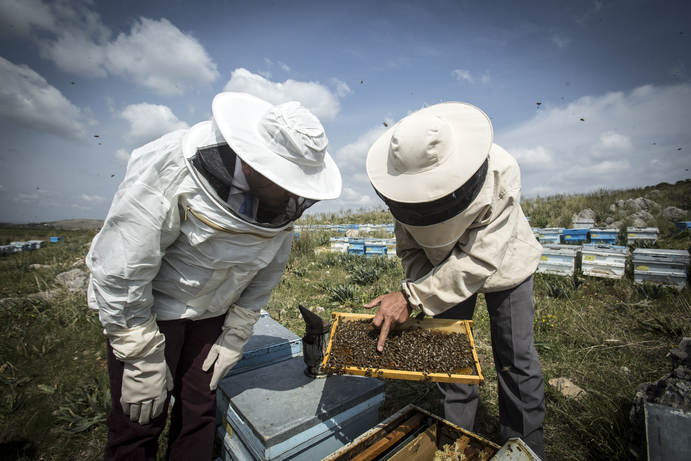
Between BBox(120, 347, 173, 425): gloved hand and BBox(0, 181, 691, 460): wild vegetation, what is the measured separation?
131cm

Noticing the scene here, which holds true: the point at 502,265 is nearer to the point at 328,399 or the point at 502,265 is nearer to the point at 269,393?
the point at 328,399

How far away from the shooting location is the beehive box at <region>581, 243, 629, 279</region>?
5297 millimetres

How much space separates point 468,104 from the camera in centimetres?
168

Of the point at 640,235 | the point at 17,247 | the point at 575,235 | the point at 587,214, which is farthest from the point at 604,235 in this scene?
the point at 17,247

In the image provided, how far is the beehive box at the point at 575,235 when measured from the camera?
326 inches

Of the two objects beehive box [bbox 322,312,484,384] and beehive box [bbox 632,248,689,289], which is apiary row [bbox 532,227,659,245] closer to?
beehive box [bbox 632,248,689,289]

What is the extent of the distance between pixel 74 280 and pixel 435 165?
7.39 meters

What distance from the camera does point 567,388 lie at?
279 cm

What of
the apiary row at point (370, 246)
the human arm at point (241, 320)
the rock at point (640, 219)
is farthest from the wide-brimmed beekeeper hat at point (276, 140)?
the rock at point (640, 219)

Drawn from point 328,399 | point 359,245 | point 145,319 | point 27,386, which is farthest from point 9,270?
point 328,399

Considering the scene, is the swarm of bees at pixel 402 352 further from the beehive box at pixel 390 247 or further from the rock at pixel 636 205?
the rock at pixel 636 205

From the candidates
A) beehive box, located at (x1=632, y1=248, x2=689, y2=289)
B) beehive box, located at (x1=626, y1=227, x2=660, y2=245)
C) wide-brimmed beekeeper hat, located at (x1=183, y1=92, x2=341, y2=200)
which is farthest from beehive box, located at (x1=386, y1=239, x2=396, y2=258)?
wide-brimmed beekeeper hat, located at (x1=183, y1=92, x2=341, y2=200)

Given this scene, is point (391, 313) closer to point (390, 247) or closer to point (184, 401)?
point (184, 401)

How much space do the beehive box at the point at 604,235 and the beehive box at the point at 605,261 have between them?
2692 mm
